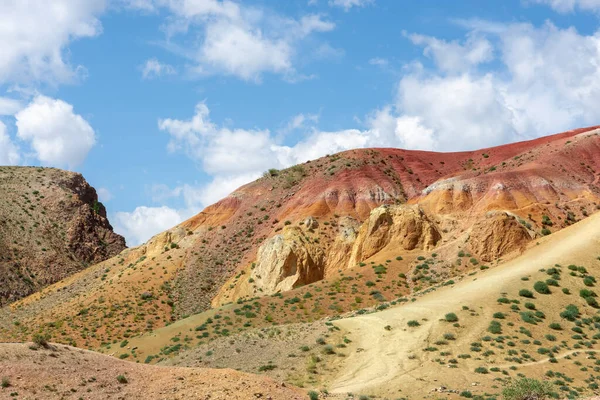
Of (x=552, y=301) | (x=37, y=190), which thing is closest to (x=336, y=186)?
(x=552, y=301)

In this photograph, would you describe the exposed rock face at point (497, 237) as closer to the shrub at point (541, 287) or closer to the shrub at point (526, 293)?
the shrub at point (541, 287)

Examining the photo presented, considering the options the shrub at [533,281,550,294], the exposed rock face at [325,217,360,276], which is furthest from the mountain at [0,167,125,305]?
the shrub at [533,281,550,294]

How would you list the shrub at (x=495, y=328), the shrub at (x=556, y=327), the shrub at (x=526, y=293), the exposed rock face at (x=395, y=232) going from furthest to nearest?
the exposed rock face at (x=395, y=232)
the shrub at (x=526, y=293)
the shrub at (x=556, y=327)
the shrub at (x=495, y=328)

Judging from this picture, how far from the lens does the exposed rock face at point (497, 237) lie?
173 feet

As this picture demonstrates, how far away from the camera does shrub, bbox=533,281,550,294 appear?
40.9 metres

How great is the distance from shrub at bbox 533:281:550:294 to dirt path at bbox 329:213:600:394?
55.1 inches

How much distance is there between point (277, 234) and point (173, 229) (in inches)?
620

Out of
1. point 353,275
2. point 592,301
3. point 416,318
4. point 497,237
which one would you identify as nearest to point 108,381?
point 416,318

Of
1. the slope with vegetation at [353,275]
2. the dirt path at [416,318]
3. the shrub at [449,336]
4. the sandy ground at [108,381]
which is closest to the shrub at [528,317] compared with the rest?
the slope with vegetation at [353,275]

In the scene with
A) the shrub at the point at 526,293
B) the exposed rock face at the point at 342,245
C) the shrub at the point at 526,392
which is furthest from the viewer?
the exposed rock face at the point at 342,245

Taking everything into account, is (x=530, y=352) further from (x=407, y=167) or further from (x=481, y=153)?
(x=481, y=153)

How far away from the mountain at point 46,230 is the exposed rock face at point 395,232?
41627mm

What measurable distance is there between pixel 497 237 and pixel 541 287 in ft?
40.2

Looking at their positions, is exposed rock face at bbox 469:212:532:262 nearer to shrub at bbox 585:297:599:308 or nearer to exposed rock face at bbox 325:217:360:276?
shrub at bbox 585:297:599:308
